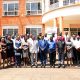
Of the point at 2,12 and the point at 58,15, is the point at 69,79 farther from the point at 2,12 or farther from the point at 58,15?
the point at 2,12

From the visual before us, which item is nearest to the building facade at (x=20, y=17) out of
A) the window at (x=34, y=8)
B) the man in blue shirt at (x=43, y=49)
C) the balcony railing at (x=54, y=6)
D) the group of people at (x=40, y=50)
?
the window at (x=34, y=8)

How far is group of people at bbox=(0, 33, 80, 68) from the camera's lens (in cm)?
2428

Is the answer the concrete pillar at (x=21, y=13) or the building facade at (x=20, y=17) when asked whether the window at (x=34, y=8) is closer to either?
the building facade at (x=20, y=17)

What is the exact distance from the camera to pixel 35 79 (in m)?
18.1

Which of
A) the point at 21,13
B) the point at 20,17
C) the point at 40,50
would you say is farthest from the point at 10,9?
the point at 40,50

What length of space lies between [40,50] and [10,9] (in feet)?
91.2

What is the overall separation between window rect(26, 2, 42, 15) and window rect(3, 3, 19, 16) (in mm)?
1535

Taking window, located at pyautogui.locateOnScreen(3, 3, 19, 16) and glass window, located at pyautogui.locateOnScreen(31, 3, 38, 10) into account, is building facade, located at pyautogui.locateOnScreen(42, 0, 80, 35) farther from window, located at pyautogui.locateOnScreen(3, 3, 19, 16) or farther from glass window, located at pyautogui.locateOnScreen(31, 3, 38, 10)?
Result: window, located at pyautogui.locateOnScreen(3, 3, 19, 16)

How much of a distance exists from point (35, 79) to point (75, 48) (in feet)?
22.8

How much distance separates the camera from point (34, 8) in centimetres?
5094

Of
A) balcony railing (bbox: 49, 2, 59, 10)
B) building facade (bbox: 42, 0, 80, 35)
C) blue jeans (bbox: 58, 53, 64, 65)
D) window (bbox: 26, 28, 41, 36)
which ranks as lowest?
blue jeans (bbox: 58, 53, 64, 65)

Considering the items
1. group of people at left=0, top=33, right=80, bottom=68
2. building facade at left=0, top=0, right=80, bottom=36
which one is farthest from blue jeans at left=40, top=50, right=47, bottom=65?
building facade at left=0, top=0, right=80, bottom=36

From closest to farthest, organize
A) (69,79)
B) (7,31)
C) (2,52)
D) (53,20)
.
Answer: (69,79)
(2,52)
(53,20)
(7,31)

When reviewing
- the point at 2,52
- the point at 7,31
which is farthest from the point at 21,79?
the point at 7,31
